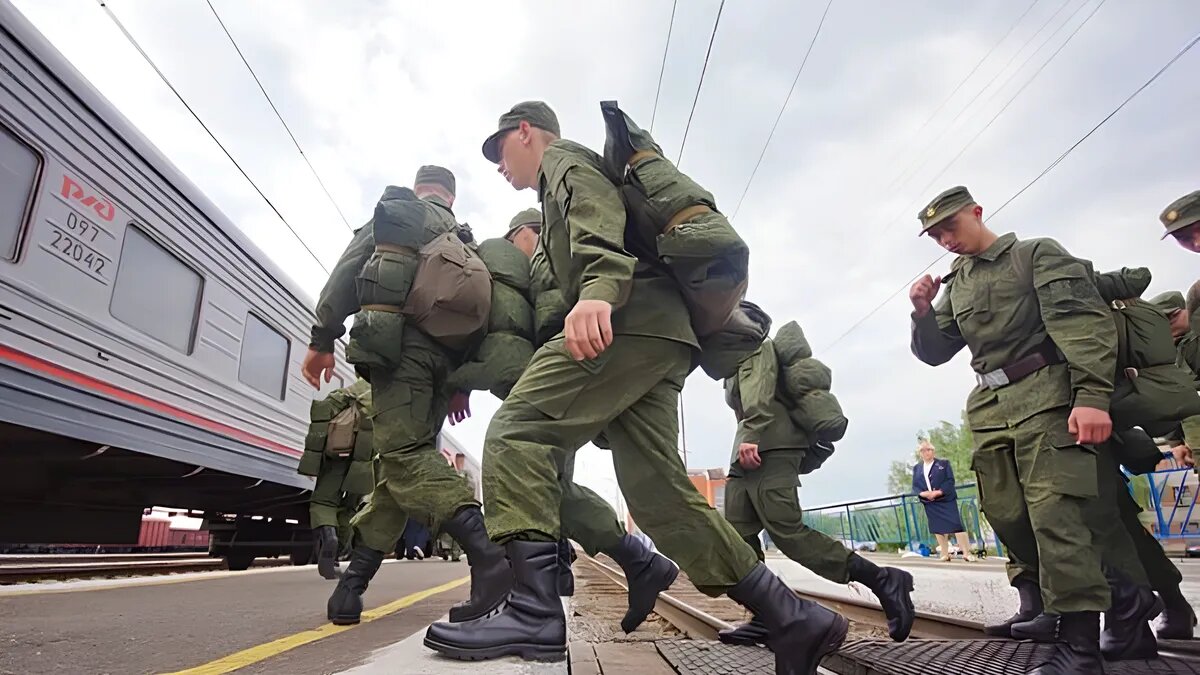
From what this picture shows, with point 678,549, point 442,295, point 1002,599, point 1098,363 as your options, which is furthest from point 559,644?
point 1002,599

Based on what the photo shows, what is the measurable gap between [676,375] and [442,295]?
3.34 ft

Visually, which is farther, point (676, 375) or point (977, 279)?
point (977, 279)

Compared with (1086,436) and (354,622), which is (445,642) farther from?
(1086,436)

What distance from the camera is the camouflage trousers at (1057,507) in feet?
7.33

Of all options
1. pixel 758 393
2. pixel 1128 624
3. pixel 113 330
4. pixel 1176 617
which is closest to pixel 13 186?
pixel 113 330

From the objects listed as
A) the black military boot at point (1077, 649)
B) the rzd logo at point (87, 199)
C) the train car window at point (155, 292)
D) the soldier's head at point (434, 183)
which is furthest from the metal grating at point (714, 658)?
the rzd logo at point (87, 199)

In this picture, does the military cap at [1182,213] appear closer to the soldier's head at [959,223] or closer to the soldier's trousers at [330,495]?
the soldier's head at [959,223]

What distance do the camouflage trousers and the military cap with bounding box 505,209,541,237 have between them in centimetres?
220

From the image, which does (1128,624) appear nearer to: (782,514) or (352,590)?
(782,514)

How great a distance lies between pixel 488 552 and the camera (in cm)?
232

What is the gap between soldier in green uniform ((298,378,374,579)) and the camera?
5746mm

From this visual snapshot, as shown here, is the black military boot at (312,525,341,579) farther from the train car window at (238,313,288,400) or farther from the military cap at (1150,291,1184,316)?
the military cap at (1150,291,1184,316)

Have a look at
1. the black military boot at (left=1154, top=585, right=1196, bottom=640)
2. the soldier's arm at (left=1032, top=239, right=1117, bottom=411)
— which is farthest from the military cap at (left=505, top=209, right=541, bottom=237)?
the black military boot at (left=1154, top=585, right=1196, bottom=640)

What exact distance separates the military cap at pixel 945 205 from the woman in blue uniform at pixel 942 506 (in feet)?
18.4
